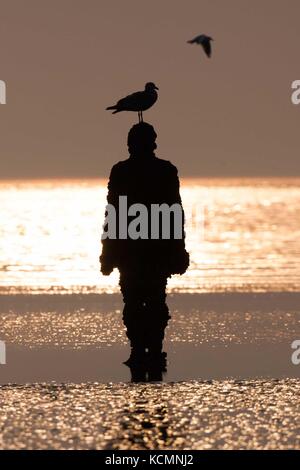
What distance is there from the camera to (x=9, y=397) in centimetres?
1169

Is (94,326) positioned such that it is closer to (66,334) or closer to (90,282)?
(66,334)

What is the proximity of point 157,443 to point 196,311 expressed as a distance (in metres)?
9.48

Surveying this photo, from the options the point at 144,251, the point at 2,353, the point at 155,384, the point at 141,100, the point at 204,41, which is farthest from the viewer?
the point at 204,41

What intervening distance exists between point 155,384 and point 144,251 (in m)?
1.67

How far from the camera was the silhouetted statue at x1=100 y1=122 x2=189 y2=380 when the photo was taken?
13727 millimetres

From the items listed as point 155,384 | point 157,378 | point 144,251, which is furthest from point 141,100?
point 155,384

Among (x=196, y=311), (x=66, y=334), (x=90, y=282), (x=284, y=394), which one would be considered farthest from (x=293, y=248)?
(x=284, y=394)

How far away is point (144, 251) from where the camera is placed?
13859 millimetres

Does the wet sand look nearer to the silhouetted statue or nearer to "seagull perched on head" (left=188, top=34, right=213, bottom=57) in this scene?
the silhouetted statue

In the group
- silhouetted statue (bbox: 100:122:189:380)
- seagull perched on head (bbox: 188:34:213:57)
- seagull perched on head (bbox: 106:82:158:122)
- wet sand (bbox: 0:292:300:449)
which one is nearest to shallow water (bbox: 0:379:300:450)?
wet sand (bbox: 0:292:300:449)

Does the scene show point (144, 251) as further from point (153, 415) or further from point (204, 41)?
point (204, 41)

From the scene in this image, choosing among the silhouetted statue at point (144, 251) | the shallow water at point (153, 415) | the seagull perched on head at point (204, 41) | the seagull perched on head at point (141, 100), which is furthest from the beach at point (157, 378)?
the seagull perched on head at point (204, 41)

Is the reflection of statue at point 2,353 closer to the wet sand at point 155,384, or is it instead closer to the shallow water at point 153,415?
the wet sand at point 155,384
